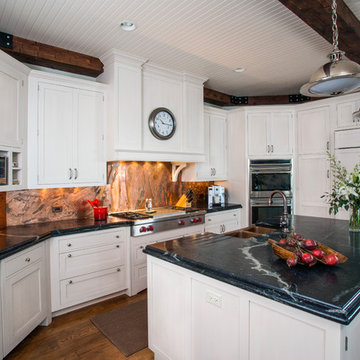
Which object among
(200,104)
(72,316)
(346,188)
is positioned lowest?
(72,316)

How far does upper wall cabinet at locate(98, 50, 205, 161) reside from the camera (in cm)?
339

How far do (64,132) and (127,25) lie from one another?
1300mm

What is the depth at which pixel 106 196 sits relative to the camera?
3758 mm

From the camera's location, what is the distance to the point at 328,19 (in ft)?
7.63

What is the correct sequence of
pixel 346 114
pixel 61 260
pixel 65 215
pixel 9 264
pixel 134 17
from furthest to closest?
pixel 346 114, pixel 65 215, pixel 61 260, pixel 134 17, pixel 9 264

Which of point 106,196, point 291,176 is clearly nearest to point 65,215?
point 106,196

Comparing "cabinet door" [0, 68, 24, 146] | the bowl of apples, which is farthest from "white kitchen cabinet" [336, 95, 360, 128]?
"cabinet door" [0, 68, 24, 146]

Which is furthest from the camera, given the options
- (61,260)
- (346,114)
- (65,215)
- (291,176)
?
(291,176)

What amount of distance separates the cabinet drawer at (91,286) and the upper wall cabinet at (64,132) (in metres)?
1.03

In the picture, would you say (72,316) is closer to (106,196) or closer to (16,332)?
(16,332)

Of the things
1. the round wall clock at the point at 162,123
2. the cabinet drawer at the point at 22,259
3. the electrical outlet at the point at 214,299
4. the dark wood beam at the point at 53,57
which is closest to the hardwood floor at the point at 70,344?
the cabinet drawer at the point at 22,259

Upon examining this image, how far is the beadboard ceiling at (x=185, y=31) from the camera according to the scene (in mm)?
2457

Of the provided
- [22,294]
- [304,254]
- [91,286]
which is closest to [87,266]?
[91,286]

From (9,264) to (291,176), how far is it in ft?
13.3
